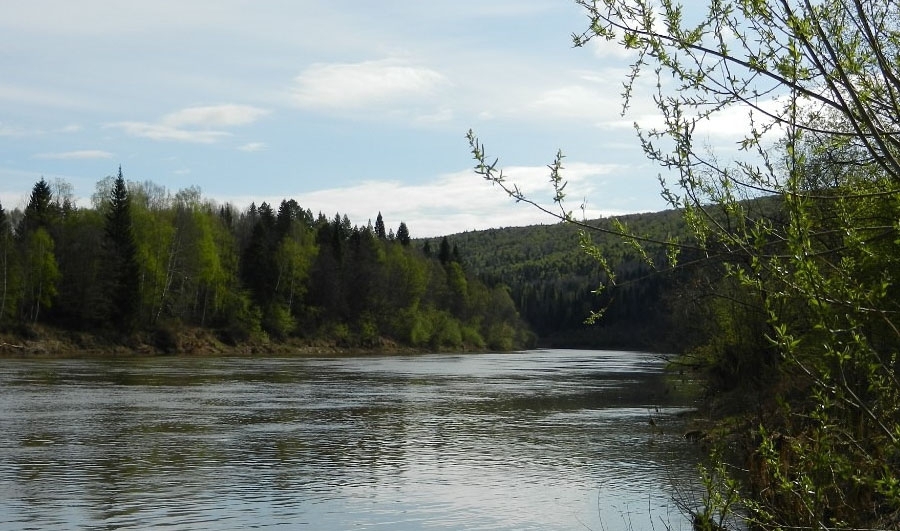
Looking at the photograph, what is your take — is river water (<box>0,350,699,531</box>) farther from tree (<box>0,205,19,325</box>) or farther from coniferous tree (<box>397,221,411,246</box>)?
coniferous tree (<box>397,221,411,246</box>)

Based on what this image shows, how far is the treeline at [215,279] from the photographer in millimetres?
83562

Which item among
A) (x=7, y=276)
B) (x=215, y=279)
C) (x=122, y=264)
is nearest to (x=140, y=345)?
(x=122, y=264)

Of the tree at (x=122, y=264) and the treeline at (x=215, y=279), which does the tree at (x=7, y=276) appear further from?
the tree at (x=122, y=264)

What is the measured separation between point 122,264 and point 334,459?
68.9 metres

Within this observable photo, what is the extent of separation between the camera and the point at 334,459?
2261 centimetres

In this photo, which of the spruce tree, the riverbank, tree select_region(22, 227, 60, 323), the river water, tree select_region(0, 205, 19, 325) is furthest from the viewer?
the spruce tree

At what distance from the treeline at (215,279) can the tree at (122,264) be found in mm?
115

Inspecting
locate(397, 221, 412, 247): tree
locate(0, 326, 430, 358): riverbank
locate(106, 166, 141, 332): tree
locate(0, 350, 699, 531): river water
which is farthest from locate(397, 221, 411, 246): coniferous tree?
locate(0, 350, 699, 531): river water

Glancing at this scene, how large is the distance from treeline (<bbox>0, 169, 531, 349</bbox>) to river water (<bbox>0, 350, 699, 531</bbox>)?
43.6 metres

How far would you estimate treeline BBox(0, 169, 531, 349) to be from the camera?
83.6 m

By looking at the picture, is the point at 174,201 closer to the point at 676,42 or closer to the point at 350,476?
the point at 350,476

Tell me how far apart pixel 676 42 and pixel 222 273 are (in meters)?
97.6

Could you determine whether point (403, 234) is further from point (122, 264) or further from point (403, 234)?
point (122, 264)

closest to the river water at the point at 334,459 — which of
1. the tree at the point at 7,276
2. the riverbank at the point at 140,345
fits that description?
the riverbank at the point at 140,345
